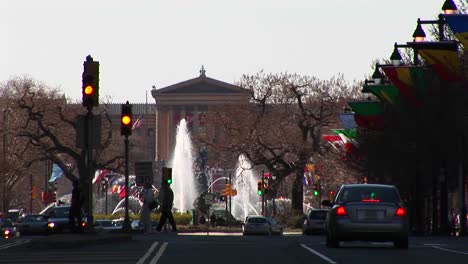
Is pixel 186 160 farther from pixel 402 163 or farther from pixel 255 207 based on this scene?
pixel 402 163

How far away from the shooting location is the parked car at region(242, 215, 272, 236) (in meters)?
74.2

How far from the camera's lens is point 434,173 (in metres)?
66.8

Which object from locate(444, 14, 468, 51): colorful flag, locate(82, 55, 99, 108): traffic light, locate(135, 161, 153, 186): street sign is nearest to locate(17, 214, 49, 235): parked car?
locate(135, 161, 153, 186): street sign

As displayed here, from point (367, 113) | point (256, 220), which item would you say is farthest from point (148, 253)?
point (256, 220)

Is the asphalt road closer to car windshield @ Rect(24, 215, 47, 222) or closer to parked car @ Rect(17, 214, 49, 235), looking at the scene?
parked car @ Rect(17, 214, 49, 235)

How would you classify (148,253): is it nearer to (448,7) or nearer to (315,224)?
(448,7)

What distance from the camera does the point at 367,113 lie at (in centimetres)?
7194

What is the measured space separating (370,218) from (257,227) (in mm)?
41436

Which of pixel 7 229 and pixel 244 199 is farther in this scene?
pixel 244 199

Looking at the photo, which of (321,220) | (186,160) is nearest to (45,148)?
(321,220)

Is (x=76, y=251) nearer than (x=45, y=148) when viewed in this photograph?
Yes

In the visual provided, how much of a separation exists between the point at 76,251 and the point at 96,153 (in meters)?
67.6

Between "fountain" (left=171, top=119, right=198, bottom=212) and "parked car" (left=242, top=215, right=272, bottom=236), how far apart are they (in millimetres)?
37758

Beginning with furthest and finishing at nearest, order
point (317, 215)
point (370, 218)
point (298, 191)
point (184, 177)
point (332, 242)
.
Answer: point (184, 177) → point (298, 191) → point (317, 215) → point (332, 242) → point (370, 218)
